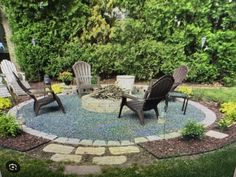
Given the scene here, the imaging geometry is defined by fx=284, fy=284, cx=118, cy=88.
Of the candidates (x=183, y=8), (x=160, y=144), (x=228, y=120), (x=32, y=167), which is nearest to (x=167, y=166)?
(x=160, y=144)

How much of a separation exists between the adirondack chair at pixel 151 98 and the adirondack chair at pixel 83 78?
25 centimetres

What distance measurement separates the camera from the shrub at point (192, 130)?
62.0 inches

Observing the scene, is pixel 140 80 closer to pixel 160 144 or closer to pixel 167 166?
pixel 160 144

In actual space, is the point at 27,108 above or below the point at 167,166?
above

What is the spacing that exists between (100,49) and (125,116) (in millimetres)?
609

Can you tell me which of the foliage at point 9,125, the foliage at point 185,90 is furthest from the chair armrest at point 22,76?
the foliage at point 185,90

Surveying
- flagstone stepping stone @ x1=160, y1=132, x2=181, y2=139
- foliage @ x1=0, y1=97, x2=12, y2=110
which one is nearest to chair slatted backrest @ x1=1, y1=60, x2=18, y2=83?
foliage @ x1=0, y1=97, x2=12, y2=110

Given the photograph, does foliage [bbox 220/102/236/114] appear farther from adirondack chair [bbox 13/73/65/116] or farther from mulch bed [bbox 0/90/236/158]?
adirondack chair [bbox 13/73/65/116]

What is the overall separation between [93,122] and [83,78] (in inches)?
10.4

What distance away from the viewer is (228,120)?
1.62 m

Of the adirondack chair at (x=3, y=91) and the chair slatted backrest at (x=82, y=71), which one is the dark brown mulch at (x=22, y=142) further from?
the chair slatted backrest at (x=82, y=71)

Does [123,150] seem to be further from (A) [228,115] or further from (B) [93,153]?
(A) [228,115]

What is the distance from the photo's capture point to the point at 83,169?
153 centimetres

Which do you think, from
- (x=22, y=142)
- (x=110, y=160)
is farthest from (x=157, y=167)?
(x=22, y=142)
